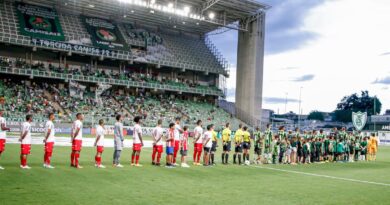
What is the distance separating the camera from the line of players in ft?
67.6

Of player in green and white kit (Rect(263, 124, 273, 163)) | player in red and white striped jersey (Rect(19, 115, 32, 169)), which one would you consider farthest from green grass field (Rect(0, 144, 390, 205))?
player in green and white kit (Rect(263, 124, 273, 163))

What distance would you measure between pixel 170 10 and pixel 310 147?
108ft

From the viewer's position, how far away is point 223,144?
754 inches

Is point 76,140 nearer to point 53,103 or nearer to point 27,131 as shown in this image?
point 27,131

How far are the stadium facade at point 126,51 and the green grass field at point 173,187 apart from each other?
31.8 m

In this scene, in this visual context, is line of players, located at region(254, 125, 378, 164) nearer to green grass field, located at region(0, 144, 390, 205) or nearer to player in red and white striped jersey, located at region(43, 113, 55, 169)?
green grass field, located at region(0, 144, 390, 205)

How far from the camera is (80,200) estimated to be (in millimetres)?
8891

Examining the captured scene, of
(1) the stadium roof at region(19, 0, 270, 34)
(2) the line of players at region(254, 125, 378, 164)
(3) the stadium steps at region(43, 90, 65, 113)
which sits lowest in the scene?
(2) the line of players at region(254, 125, 378, 164)

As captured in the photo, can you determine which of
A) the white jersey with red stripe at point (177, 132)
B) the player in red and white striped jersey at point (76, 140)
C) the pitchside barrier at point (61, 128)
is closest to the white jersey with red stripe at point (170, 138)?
the white jersey with red stripe at point (177, 132)

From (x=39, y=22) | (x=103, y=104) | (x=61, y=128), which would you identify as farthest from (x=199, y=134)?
(x=39, y=22)

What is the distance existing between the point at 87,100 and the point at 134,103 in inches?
268

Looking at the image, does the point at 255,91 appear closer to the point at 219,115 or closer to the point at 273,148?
the point at 219,115

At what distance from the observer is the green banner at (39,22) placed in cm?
4931

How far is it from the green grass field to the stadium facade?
31.8 metres
